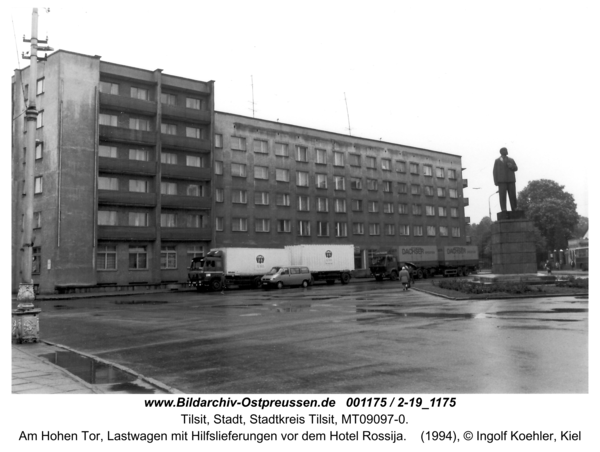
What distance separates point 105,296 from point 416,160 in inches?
1838

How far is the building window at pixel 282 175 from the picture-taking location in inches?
A: 2222

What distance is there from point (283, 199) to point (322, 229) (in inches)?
246

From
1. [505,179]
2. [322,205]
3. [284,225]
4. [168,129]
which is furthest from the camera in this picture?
[322,205]

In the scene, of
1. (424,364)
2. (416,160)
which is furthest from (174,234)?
(424,364)

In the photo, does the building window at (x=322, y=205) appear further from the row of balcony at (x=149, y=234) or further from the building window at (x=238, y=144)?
the row of balcony at (x=149, y=234)

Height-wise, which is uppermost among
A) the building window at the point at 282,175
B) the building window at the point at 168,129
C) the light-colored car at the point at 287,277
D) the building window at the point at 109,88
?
the building window at the point at 109,88

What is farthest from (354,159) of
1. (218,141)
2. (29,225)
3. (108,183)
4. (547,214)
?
(29,225)

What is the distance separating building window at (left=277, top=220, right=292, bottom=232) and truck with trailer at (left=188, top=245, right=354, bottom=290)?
10.3 metres

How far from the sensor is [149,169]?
45.8m

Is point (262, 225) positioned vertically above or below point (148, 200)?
below

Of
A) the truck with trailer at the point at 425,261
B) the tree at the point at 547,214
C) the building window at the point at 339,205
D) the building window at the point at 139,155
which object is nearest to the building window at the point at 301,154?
the building window at the point at 339,205

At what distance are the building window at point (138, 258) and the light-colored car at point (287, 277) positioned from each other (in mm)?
12618

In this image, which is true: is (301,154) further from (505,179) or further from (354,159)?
(505,179)
